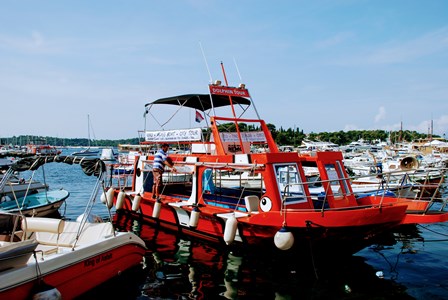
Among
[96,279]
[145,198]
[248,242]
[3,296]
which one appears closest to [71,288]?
[96,279]

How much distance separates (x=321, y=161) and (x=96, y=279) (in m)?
6.72

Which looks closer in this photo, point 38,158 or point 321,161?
point 38,158

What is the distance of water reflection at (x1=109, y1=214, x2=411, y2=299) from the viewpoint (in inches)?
304

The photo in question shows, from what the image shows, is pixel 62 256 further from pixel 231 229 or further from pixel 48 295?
pixel 231 229

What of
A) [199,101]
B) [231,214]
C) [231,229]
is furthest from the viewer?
[199,101]

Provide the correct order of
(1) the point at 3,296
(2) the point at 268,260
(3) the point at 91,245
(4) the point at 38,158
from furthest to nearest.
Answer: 1. (2) the point at 268,260
2. (4) the point at 38,158
3. (3) the point at 91,245
4. (1) the point at 3,296

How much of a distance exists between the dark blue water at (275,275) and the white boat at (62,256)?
53cm

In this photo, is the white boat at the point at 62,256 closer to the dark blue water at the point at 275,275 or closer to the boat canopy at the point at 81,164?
the boat canopy at the point at 81,164

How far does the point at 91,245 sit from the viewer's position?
704 cm

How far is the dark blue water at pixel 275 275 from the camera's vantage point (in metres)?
7.70

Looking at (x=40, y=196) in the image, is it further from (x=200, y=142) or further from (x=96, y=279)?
(x=96, y=279)

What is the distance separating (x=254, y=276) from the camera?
339 inches

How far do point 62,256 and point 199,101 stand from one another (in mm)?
8695

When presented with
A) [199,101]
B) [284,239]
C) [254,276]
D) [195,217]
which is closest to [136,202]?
[195,217]
